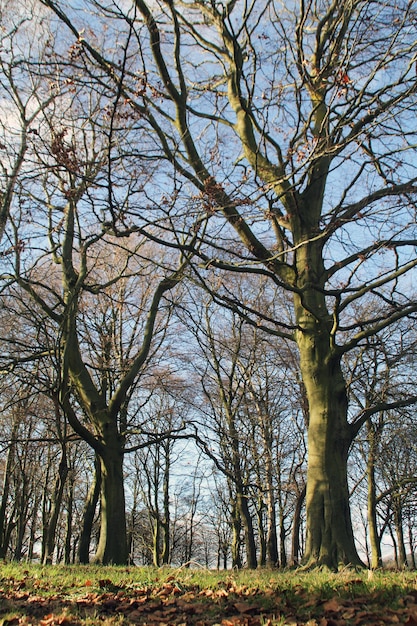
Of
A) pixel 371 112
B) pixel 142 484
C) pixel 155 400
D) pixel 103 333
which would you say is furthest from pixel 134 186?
pixel 142 484

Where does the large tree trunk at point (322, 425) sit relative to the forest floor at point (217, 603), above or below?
above

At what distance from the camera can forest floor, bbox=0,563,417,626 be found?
2.85m

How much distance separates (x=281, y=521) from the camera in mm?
22547

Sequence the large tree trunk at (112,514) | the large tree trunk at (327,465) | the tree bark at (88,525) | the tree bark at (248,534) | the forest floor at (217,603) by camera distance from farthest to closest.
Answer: the tree bark at (248,534), the tree bark at (88,525), the large tree trunk at (112,514), the large tree trunk at (327,465), the forest floor at (217,603)

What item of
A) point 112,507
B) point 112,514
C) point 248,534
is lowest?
point 248,534

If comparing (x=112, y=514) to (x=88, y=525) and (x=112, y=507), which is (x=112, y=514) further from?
(x=88, y=525)

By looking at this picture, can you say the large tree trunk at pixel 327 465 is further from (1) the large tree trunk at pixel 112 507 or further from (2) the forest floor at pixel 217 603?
(1) the large tree trunk at pixel 112 507

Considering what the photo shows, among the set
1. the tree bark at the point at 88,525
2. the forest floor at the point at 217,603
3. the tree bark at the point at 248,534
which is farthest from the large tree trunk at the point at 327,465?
the tree bark at the point at 248,534

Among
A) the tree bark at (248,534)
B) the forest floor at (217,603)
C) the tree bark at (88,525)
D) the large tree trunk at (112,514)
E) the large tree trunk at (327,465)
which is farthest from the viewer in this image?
the tree bark at (248,534)

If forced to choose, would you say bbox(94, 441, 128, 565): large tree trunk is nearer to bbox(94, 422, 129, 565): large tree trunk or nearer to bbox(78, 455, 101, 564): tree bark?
bbox(94, 422, 129, 565): large tree trunk

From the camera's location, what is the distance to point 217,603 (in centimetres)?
345

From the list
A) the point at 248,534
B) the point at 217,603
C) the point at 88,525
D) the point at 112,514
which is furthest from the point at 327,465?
the point at 248,534

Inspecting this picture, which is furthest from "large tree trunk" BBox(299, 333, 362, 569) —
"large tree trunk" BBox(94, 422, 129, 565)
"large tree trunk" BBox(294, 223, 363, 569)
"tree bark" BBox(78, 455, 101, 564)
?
"tree bark" BBox(78, 455, 101, 564)

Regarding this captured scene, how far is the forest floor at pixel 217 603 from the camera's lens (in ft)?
9.36
